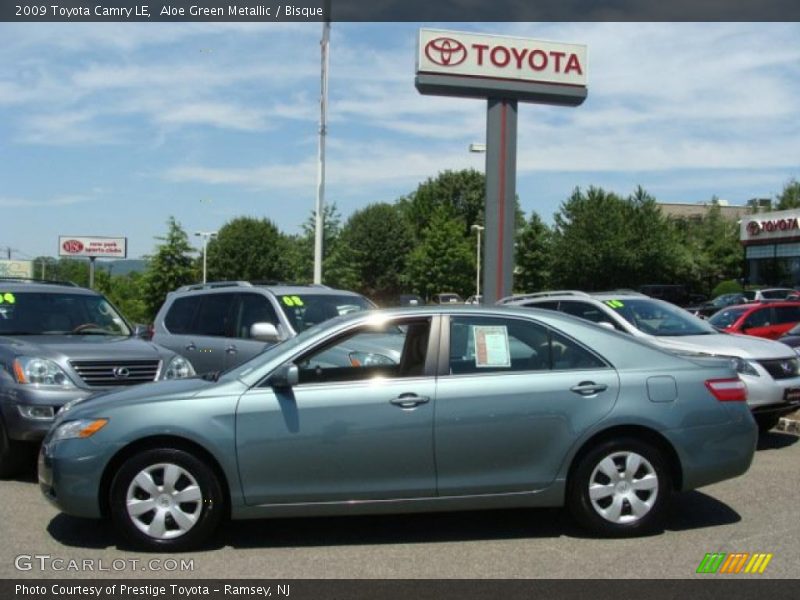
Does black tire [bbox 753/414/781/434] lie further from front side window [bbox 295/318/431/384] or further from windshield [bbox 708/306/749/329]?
windshield [bbox 708/306/749/329]

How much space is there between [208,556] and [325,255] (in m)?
48.5

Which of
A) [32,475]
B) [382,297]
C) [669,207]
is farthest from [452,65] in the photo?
[669,207]

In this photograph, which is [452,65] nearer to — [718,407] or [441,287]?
[718,407]

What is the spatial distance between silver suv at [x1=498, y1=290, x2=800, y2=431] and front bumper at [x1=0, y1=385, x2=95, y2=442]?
427 cm

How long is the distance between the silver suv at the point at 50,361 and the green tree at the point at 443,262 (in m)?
54.4

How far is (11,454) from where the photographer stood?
7.84 m

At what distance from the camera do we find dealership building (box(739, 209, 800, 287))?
162ft

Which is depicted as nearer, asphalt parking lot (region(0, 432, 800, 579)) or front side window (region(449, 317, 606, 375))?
asphalt parking lot (region(0, 432, 800, 579))

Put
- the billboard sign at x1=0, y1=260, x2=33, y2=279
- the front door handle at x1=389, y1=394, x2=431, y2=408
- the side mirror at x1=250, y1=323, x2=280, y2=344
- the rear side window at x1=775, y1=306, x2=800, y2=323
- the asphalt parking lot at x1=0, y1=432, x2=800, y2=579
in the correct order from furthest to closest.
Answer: the billboard sign at x1=0, y1=260, x2=33, y2=279
the rear side window at x1=775, y1=306, x2=800, y2=323
the side mirror at x1=250, y1=323, x2=280, y2=344
the front door handle at x1=389, y1=394, x2=431, y2=408
the asphalt parking lot at x1=0, y1=432, x2=800, y2=579

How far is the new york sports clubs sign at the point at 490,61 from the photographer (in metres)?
25.5

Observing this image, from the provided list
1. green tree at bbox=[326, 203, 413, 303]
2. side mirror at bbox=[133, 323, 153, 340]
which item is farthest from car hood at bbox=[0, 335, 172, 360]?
green tree at bbox=[326, 203, 413, 303]

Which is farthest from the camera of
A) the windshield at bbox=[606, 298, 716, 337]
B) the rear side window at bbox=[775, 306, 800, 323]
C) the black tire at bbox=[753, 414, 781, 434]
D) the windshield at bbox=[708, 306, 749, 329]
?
the rear side window at bbox=[775, 306, 800, 323]

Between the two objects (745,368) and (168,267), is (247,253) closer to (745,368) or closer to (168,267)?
(168,267)

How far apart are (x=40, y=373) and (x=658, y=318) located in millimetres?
7148
